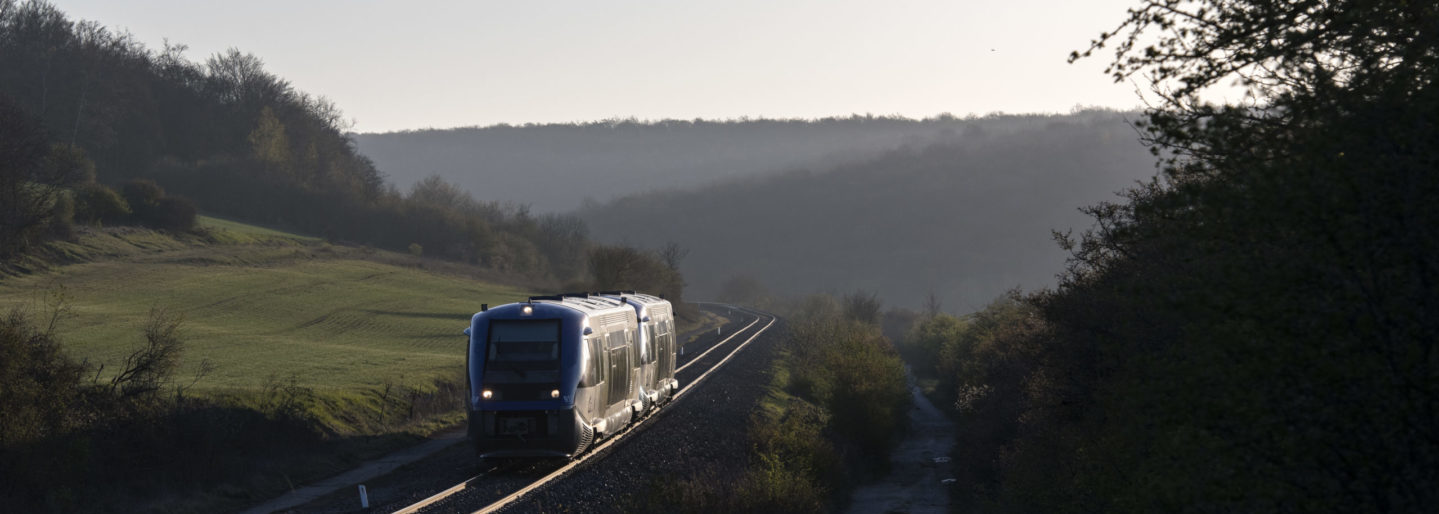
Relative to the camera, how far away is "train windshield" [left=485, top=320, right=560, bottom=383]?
18266mm

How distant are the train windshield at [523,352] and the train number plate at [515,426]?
25.9 inches

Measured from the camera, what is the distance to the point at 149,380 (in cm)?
1908

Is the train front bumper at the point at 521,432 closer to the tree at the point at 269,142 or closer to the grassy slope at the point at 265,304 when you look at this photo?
the grassy slope at the point at 265,304

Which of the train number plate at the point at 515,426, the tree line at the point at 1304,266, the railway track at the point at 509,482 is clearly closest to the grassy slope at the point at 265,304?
the railway track at the point at 509,482

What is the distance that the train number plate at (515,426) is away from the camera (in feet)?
59.5

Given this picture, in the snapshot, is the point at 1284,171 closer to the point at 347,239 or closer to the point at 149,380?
the point at 149,380

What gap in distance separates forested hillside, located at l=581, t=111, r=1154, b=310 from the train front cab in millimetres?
119398

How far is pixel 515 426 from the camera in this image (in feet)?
59.5

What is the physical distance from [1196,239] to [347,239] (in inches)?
3401

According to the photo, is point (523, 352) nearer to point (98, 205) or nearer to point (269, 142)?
point (98, 205)

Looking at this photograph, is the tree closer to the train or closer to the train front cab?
the train

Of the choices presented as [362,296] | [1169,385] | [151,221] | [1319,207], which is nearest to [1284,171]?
[1319,207]

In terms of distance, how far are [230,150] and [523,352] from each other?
86820mm

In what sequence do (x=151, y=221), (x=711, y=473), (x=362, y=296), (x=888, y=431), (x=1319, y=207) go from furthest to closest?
(x=151, y=221) < (x=362, y=296) < (x=888, y=431) < (x=711, y=473) < (x=1319, y=207)
